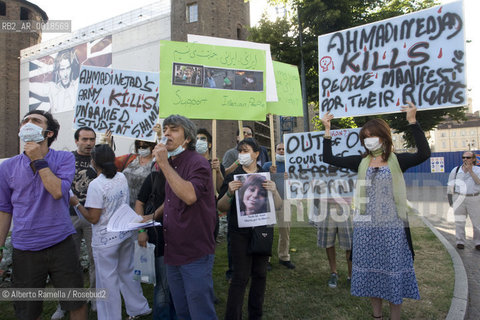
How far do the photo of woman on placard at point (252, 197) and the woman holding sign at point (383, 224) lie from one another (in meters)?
0.89

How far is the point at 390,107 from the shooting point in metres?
3.59

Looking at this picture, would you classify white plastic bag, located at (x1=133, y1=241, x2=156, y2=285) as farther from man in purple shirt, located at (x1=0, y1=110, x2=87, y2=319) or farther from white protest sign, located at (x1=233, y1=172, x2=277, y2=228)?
white protest sign, located at (x1=233, y1=172, x2=277, y2=228)

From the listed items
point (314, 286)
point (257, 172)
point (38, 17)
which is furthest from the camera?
point (38, 17)

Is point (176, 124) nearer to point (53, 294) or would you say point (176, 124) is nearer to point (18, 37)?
point (53, 294)

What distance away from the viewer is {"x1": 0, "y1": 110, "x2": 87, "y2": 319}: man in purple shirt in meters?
2.45

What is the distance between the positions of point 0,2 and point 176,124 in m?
45.4

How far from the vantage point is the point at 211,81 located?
13.9ft

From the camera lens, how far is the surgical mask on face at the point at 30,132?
2.47 metres

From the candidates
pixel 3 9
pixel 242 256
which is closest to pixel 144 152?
pixel 242 256

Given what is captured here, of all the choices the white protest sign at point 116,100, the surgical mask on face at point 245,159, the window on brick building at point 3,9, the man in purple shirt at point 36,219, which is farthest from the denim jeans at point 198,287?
the window on brick building at point 3,9

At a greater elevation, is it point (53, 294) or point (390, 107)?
point (390, 107)

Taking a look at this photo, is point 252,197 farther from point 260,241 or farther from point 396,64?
point 396,64

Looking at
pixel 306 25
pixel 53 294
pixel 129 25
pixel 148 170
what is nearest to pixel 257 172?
pixel 148 170

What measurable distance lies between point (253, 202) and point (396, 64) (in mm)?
2295
